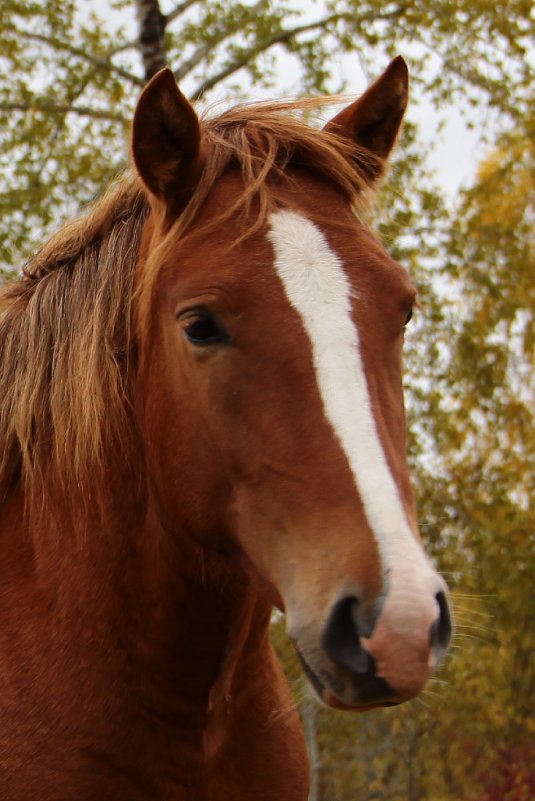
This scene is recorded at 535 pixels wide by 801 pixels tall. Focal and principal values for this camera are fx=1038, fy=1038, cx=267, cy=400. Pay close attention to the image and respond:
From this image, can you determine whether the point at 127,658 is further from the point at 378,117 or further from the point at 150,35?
the point at 150,35

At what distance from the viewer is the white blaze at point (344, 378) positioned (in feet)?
6.91

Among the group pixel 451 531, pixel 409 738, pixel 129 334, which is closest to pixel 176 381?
pixel 129 334

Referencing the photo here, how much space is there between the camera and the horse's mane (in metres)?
2.93

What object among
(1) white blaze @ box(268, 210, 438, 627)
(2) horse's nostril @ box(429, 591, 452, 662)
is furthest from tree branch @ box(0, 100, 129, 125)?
(2) horse's nostril @ box(429, 591, 452, 662)

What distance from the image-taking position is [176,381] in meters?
2.74

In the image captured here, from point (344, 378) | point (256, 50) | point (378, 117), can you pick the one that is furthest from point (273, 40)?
point (344, 378)

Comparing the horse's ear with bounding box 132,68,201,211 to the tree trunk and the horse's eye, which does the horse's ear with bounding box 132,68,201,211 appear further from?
the tree trunk

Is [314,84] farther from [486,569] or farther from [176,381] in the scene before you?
[176,381]

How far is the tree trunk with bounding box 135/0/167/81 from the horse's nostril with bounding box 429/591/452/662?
6704 millimetres

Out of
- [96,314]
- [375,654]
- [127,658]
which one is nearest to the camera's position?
[375,654]

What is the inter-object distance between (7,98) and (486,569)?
5.72 meters

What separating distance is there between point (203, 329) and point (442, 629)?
3.14 feet

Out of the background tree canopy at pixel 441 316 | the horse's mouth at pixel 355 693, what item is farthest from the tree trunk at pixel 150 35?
the horse's mouth at pixel 355 693

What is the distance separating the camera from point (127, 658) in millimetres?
2873
